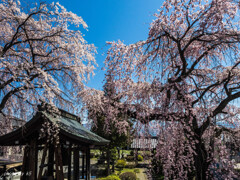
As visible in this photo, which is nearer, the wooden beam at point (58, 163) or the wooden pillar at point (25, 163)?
the wooden beam at point (58, 163)

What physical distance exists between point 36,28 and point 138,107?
4.48 meters

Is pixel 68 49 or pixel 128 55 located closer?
pixel 128 55

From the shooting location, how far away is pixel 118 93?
19.3ft

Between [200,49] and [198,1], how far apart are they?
4.95ft

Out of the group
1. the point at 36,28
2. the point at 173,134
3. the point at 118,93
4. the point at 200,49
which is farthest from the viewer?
the point at 36,28

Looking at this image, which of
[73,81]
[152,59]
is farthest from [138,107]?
[73,81]

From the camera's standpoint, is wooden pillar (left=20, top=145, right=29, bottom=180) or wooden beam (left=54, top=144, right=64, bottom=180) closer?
wooden beam (left=54, top=144, right=64, bottom=180)

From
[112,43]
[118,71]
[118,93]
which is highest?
[112,43]

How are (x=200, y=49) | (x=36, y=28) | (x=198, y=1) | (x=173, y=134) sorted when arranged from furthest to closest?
(x=36, y=28) → (x=200, y=49) → (x=173, y=134) → (x=198, y=1)

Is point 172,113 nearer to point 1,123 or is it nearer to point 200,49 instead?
point 200,49

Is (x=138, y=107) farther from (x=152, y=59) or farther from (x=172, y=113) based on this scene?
(x=152, y=59)

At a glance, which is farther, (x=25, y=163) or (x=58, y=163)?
(x=25, y=163)

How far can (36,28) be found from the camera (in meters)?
6.33

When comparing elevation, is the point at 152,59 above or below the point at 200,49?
below
